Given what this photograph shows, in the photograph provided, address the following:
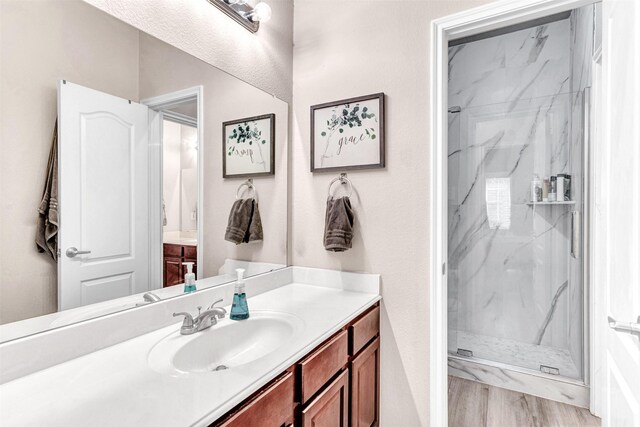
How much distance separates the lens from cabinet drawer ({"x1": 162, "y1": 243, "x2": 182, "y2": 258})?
4.11 ft

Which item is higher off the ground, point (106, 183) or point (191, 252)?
point (106, 183)

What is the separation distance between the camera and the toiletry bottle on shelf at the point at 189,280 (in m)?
1.31

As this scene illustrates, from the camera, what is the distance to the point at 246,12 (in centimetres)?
154

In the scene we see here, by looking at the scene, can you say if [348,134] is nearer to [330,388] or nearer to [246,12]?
[246,12]

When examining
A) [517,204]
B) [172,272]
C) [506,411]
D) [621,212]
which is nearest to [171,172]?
[172,272]

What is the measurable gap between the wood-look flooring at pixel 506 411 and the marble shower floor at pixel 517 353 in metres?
0.22

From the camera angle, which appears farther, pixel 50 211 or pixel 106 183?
pixel 106 183

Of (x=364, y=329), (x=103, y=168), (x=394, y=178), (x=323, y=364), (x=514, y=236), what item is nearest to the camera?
(x=103, y=168)

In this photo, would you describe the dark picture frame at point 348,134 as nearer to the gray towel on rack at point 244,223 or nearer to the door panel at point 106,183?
the gray towel on rack at point 244,223

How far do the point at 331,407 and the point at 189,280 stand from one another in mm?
710

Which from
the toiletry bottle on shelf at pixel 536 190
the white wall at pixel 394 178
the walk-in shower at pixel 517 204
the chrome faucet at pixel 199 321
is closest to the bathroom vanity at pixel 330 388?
the white wall at pixel 394 178

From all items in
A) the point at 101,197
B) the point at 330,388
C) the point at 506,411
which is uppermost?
the point at 101,197

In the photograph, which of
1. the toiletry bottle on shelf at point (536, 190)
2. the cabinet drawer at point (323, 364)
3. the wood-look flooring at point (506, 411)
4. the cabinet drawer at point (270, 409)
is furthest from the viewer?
the toiletry bottle on shelf at point (536, 190)

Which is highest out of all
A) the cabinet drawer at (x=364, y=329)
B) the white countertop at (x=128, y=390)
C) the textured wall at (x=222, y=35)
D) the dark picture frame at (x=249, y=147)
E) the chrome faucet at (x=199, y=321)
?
the textured wall at (x=222, y=35)
